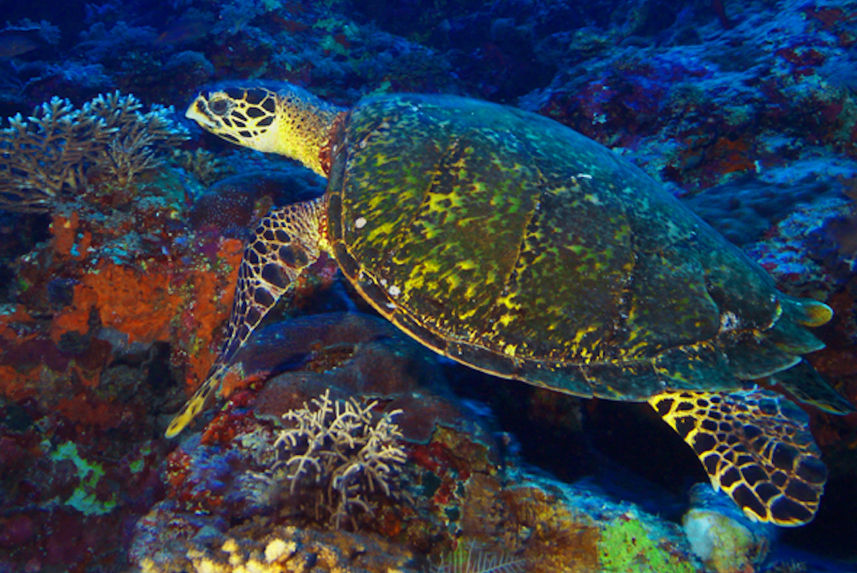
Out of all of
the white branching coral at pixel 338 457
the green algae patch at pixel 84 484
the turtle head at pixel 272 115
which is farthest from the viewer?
the turtle head at pixel 272 115

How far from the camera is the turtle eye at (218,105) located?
140 inches

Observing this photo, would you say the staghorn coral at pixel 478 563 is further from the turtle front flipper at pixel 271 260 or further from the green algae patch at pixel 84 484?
the green algae patch at pixel 84 484

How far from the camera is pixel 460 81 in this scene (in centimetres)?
830

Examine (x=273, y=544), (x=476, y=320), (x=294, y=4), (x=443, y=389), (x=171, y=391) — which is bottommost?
(x=171, y=391)

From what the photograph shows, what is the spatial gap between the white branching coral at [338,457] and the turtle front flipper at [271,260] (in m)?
0.99

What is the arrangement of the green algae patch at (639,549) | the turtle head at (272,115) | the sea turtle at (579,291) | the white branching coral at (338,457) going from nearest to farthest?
the green algae patch at (639,549) < the white branching coral at (338,457) < the sea turtle at (579,291) < the turtle head at (272,115)

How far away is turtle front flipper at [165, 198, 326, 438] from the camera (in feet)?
9.05

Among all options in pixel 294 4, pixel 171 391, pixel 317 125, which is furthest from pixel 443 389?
pixel 294 4

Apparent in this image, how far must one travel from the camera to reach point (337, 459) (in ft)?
6.18

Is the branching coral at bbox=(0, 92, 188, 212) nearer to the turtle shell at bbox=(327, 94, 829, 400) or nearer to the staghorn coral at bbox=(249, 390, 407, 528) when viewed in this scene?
the turtle shell at bbox=(327, 94, 829, 400)

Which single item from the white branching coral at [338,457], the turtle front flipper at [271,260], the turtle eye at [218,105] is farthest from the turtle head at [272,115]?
the white branching coral at [338,457]

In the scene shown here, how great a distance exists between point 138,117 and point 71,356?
88.1 inches

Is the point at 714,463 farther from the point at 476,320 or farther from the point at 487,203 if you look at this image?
the point at 487,203

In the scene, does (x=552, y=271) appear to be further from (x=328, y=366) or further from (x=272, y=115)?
(x=272, y=115)
